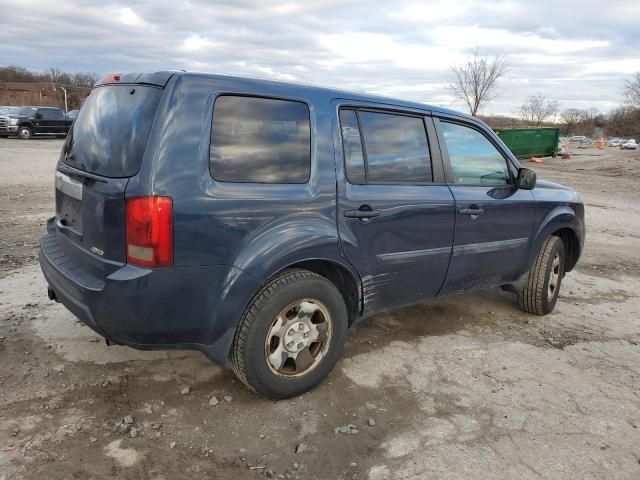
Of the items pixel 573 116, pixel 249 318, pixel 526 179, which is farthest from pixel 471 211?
pixel 573 116

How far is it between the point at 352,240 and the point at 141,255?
49.3 inches

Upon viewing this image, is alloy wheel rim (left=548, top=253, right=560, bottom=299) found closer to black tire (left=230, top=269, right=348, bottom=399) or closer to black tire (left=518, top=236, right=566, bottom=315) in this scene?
black tire (left=518, top=236, right=566, bottom=315)

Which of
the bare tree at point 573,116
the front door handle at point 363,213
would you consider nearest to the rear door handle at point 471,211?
the front door handle at point 363,213

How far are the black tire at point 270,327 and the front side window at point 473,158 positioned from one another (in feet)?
4.70

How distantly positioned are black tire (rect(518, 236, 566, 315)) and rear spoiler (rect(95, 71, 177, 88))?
350 cm

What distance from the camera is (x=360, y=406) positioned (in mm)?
3111

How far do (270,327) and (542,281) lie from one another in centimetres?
283

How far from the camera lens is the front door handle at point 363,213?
10.3 ft

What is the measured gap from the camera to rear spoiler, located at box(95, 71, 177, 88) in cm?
267

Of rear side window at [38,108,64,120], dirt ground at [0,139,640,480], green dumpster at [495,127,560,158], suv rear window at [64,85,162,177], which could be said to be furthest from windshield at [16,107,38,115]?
suv rear window at [64,85,162,177]

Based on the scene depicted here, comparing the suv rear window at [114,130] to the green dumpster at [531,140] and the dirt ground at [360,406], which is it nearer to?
the dirt ground at [360,406]

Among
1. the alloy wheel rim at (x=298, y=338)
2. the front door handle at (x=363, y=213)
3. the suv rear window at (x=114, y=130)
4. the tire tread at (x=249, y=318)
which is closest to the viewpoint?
the suv rear window at (x=114, y=130)

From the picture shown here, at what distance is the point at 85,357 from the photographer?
350cm

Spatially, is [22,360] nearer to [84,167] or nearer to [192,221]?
[84,167]
